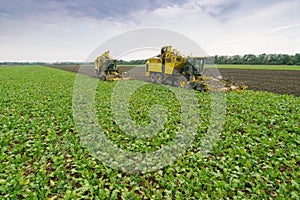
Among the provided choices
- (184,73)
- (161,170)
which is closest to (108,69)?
(184,73)

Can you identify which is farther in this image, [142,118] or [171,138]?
[142,118]

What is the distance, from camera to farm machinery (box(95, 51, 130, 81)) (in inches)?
813

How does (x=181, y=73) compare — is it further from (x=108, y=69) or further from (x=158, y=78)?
(x=108, y=69)

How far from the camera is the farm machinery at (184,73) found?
45.0 ft

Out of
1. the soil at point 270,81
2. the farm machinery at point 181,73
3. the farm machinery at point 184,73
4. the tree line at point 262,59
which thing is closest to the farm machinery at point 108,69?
the farm machinery at point 181,73

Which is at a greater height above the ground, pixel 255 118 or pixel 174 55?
pixel 174 55

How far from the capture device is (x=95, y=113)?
27.8 ft

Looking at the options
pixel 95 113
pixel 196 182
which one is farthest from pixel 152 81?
pixel 196 182

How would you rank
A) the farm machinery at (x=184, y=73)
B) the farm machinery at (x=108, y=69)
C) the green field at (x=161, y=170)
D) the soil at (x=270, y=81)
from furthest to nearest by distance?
1. the farm machinery at (x=108, y=69)
2. the soil at (x=270, y=81)
3. the farm machinery at (x=184, y=73)
4. the green field at (x=161, y=170)

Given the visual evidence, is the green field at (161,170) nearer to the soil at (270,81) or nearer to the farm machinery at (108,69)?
the soil at (270,81)

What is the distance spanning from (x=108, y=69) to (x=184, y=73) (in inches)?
366

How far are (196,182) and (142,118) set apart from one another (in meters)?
4.16

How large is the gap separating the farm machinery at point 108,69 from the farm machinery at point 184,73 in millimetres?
4092

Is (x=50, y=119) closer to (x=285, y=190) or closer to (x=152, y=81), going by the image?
(x=285, y=190)
